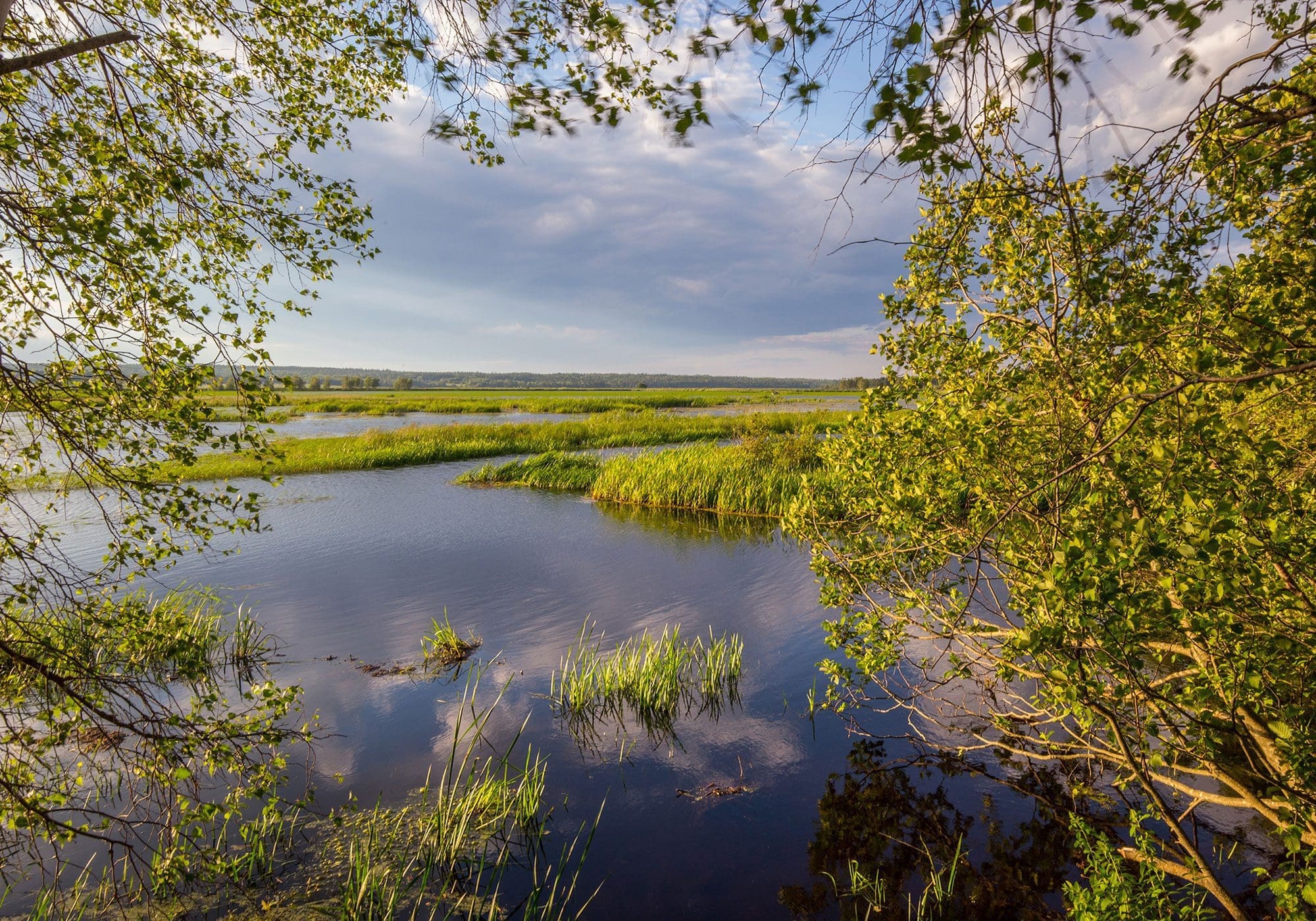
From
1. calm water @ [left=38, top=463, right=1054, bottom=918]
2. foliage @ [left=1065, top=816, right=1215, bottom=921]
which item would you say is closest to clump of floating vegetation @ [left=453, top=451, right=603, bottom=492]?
calm water @ [left=38, top=463, right=1054, bottom=918]

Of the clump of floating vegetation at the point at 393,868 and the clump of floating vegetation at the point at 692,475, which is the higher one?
the clump of floating vegetation at the point at 692,475

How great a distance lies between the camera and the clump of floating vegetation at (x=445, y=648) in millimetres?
9719

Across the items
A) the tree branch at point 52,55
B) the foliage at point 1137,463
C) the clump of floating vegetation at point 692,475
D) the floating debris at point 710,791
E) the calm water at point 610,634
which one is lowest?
the calm water at point 610,634

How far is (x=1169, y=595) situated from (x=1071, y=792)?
4026mm

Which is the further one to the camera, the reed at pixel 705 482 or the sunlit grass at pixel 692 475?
the sunlit grass at pixel 692 475

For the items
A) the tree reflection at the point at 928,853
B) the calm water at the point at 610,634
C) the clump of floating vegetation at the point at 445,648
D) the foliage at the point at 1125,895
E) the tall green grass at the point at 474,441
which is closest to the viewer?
the foliage at the point at 1125,895

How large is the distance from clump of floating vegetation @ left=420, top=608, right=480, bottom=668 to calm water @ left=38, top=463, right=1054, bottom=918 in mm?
289

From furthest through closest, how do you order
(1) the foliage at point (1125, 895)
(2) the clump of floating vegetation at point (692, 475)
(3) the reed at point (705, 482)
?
(2) the clump of floating vegetation at point (692, 475) < (3) the reed at point (705, 482) < (1) the foliage at point (1125, 895)

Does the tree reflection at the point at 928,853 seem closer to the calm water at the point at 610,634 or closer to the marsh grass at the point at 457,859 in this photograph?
the calm water at the point at 610,634

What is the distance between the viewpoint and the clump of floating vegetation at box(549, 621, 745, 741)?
8023 mm

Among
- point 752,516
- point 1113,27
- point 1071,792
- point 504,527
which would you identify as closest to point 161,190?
point 1113,27

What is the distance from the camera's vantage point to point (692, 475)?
22.2 metres

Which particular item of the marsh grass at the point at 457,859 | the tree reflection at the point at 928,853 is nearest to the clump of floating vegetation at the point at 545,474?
the marsh grass at the point at 457,859

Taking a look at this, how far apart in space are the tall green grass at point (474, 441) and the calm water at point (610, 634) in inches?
283
